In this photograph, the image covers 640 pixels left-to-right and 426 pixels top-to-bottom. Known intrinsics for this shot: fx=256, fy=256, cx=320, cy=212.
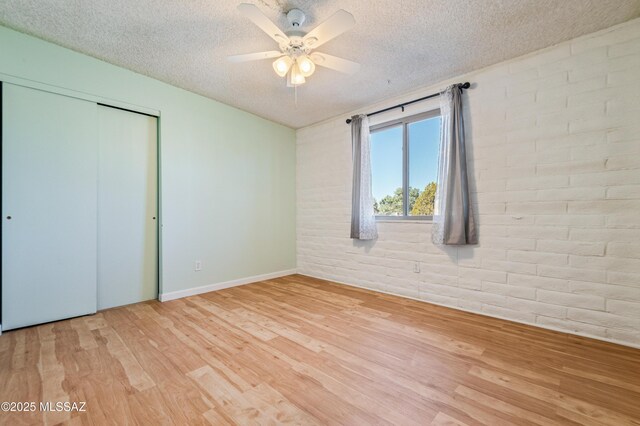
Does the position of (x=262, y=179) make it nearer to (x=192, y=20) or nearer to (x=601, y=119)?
(x=192, y=20)

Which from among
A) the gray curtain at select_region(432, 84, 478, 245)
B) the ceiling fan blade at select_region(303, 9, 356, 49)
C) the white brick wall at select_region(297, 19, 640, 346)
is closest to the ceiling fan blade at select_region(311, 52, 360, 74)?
the ceiling fan blade at select_region(303, 9, 356, 49)

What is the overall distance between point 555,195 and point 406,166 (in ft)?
4.64

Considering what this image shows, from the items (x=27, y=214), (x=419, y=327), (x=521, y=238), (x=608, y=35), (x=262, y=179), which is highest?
(x=608, y=35)

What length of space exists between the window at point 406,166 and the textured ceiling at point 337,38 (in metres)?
0.52

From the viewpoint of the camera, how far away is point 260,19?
159 centimetres

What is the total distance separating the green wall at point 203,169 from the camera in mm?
2377

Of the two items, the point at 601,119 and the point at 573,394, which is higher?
the point at 601,119

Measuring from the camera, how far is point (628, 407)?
1.31 meters

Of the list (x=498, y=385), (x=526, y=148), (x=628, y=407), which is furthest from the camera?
(x=526, y=148)

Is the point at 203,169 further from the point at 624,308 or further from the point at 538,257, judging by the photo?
the point at 624,308

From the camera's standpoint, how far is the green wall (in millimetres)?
2377

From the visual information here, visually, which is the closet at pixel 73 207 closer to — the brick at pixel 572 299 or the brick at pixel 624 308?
the brick at pixel 572 299

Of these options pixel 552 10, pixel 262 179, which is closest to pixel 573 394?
pixel 552 10

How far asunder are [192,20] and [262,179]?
7.26 feet
